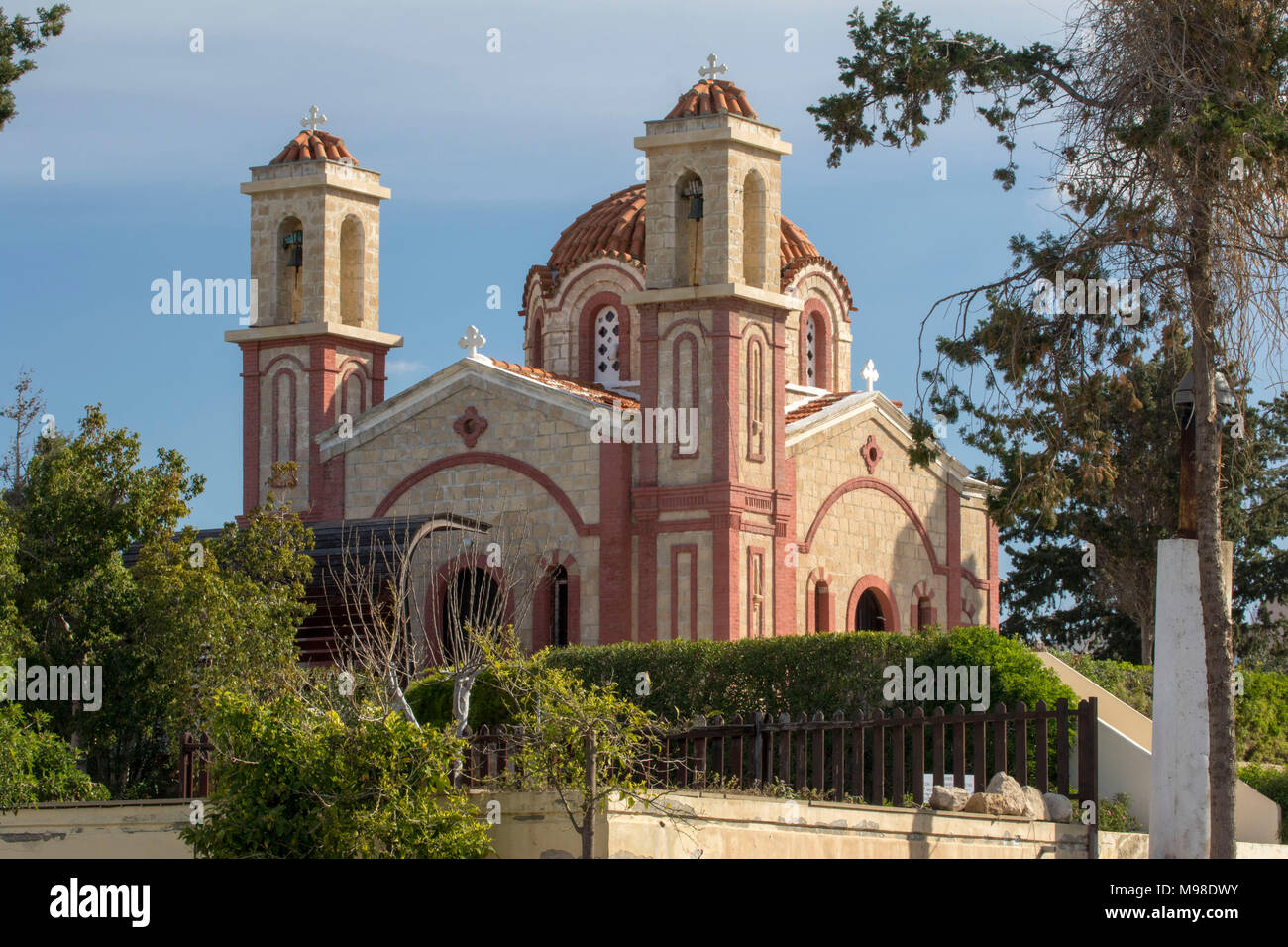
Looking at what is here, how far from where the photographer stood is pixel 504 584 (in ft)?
68.9

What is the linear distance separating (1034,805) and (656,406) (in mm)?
13918

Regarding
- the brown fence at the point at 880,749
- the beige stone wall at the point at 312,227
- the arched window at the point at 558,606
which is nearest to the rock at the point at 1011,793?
the brown fence at the point at 880,749

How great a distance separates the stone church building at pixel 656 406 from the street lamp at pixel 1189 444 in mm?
12434

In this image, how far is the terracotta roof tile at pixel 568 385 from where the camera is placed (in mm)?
31109

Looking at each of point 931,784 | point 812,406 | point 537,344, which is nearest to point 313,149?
point 537,344

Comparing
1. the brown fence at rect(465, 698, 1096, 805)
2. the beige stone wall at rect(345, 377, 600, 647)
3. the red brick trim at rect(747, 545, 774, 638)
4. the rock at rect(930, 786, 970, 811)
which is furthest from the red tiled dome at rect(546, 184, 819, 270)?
the rock at rect(930, 786, 970, 811)

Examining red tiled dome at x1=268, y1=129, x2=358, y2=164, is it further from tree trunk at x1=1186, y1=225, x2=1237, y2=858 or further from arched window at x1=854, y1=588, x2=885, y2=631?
tree trunk at x1=1186, y1=225, x2=1237, y2=858

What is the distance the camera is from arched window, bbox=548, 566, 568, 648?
30.3 metres

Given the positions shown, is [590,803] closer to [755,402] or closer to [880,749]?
[880,749]

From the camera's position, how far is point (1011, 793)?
16.4m
